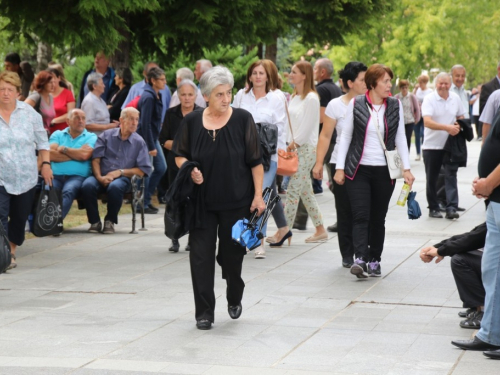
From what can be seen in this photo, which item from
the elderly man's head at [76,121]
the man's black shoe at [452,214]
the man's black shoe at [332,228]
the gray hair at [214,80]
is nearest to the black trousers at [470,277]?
the gray hair at [214,80]

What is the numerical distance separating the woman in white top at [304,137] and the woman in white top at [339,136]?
29.0 inches

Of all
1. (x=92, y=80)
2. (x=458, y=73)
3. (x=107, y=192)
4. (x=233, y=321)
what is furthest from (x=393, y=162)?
(x=458, y=73)

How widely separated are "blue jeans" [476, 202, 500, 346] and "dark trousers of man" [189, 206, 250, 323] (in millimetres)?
1761

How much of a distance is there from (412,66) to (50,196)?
33983 mm

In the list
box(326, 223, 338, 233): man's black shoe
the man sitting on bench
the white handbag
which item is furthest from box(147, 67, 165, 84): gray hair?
the white handbag

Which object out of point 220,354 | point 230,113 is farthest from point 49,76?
point 220,354

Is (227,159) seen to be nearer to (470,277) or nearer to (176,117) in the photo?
(470,277)

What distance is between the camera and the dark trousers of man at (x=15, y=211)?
32.8ft

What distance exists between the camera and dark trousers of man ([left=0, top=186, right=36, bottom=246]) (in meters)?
9.99

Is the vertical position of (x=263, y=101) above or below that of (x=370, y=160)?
above

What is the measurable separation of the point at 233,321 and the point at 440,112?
24.7ft

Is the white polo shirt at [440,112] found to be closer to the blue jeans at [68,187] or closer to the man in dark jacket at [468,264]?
the blue jeans at [68,187]

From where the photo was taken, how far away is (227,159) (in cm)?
754

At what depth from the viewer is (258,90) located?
10914 millimetres
